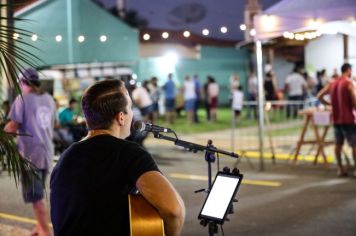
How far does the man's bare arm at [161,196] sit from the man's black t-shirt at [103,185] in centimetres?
4

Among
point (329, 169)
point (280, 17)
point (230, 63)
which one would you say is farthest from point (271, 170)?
point (230, 63)

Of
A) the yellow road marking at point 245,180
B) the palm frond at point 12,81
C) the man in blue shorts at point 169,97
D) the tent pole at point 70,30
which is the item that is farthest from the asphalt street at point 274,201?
the tent pole at point 70,30

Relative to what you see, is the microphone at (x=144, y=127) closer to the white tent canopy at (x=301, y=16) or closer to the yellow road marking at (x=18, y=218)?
the yellow road marking at (x=18, y=218)

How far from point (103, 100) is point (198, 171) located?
8699mm

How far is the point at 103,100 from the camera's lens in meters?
2.73

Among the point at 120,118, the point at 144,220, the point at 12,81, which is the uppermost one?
the point at 12,81

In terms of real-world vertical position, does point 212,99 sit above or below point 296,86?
below

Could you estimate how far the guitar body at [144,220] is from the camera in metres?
2.61

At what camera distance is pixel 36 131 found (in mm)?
6305

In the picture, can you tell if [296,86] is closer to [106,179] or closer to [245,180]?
[245,180]

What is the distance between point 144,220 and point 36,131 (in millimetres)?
3941

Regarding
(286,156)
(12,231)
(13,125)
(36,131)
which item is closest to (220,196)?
(36,131)

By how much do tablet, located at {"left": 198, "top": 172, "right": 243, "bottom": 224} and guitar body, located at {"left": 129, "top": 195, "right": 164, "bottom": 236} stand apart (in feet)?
5.33

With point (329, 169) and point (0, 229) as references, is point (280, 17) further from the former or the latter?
point (0, 229)
